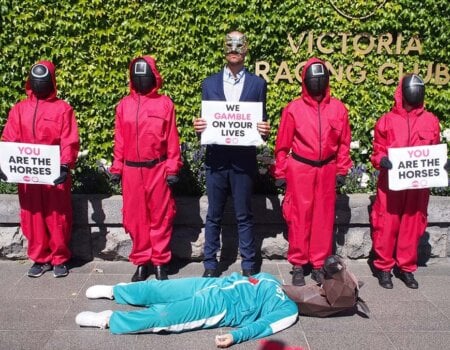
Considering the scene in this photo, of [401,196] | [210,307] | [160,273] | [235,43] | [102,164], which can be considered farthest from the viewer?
[102,164]

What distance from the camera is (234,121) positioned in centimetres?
448

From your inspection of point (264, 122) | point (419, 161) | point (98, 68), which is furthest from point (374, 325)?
point (98, 68)

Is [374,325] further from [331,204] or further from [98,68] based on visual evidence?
[98,68]

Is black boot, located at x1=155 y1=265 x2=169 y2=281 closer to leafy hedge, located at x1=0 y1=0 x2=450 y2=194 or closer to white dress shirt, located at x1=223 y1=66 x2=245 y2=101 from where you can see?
leafy hedge, located at x1=0 y1=0 x2=450 y2=194

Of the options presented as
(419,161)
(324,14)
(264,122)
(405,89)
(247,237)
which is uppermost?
(324,14)

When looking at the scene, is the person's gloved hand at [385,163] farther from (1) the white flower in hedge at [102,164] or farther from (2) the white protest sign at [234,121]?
(1) the white flower in hedge at [102,164]

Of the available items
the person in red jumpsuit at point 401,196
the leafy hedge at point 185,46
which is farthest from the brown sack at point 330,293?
the leafy hedge at point 185,46

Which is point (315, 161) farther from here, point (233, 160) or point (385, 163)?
point (233, 160)

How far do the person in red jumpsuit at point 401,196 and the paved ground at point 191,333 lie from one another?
0.84 ft

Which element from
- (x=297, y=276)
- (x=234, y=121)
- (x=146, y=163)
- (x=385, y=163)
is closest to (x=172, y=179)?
(x=146, y=163)

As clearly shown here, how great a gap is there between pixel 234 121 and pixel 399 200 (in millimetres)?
1662

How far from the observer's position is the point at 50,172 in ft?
15.1

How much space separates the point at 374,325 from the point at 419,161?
148 cm

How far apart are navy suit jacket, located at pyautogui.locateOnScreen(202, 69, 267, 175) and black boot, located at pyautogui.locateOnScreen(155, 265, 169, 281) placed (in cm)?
106
